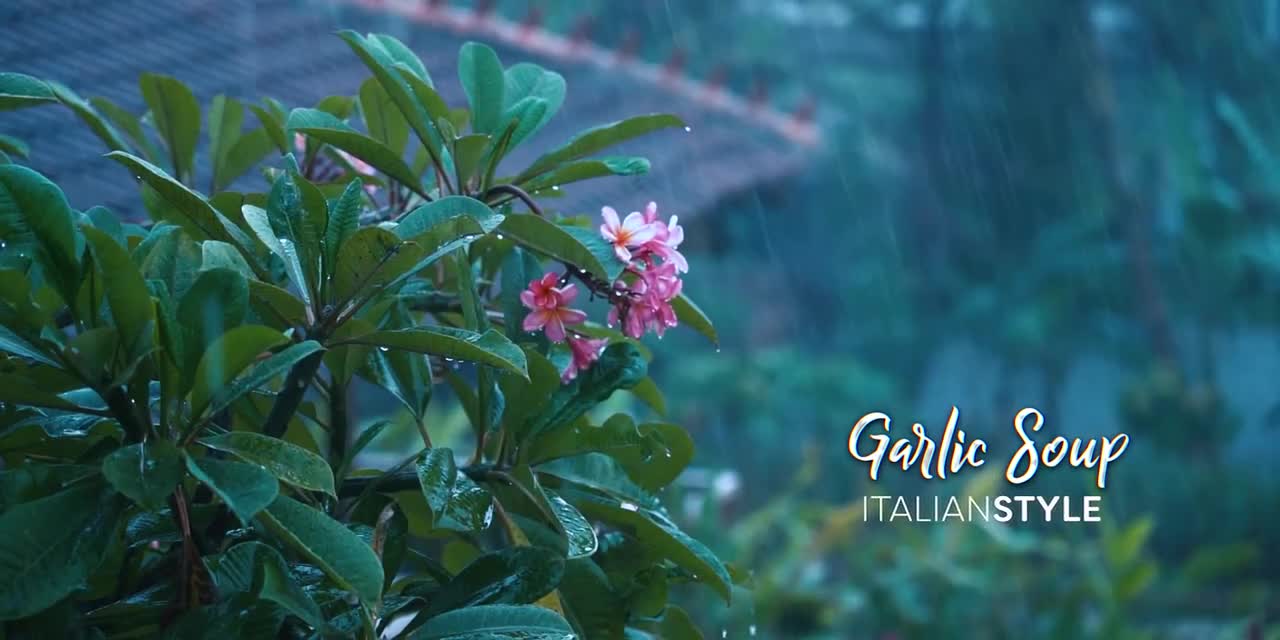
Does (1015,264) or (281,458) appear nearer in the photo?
(281,458)

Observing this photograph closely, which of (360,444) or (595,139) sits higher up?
(595,139)

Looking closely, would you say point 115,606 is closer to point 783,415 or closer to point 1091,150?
point 783,415

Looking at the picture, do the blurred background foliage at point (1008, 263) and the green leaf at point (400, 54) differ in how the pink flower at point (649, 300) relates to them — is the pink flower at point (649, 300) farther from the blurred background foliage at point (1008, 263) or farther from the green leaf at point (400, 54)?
Result: the blurred background foliage at point (1008, 263)

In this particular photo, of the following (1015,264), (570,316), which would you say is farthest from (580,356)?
(1015,264)

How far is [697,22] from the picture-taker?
1053 centimetres

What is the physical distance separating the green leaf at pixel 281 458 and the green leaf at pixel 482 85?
334 millimetres

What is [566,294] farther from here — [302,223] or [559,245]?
[302,223]

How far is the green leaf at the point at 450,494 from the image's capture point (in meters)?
0.72

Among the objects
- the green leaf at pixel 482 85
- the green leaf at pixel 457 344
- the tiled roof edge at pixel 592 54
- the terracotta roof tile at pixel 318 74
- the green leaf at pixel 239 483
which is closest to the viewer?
the green leaf at pixel 239 483

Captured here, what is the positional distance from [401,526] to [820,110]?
Answer: 32.1ft

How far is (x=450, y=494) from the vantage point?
737mm

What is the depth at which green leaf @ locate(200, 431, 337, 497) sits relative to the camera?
648 millimetres

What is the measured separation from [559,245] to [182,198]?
0.79 feet

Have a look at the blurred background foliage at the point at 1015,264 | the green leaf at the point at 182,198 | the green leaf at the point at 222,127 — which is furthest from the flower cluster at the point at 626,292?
the blurred background foliage at the point at 1015,264
